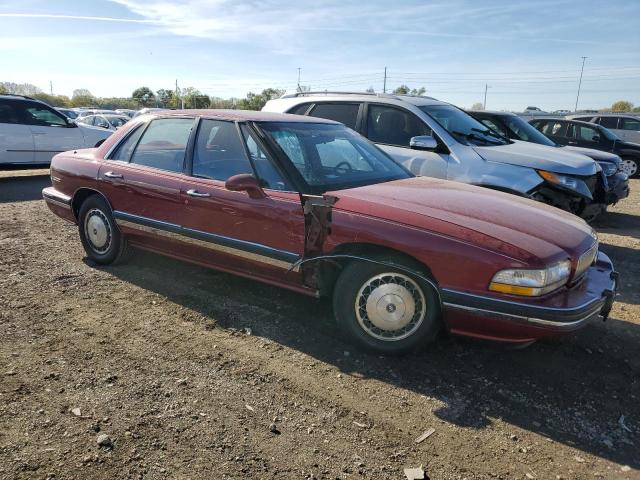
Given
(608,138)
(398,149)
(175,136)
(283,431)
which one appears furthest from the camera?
(608,138)

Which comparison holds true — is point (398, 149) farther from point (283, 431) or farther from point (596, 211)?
point (283, 431)

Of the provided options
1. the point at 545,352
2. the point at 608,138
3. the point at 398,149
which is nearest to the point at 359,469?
the point at 545,352

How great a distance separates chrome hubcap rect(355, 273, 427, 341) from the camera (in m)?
3.31

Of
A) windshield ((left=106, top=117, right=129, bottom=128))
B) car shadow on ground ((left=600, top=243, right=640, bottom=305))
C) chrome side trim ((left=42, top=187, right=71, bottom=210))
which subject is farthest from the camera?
windshield ((left=106, top=117, right=129, bottom=128))

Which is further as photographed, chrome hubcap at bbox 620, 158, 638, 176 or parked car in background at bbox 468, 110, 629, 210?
chrome hubcap at bbox 620, 158, 638, 176

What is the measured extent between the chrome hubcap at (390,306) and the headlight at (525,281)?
19.8 inches

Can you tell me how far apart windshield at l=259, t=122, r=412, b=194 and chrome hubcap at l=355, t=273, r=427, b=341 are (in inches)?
33.3

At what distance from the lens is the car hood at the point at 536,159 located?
6.12m

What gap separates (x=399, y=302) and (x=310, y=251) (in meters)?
0.73

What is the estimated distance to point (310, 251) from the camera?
360 centimetres

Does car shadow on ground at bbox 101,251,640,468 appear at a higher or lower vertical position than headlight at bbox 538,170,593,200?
lower

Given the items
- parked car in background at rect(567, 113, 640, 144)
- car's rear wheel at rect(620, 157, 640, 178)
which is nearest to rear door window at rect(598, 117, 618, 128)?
parked car in background at rect(567, 113, 640, 144)

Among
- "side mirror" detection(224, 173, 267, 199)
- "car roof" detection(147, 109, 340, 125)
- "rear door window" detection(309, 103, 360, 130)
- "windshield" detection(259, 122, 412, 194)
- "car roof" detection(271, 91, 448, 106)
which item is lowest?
"side mirror" detection(224, 173, 267, 199)

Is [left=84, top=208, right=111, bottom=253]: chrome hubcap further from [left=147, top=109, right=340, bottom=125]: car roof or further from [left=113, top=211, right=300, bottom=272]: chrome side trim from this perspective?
[left=147, top=109, right=340, bottom=125]: car roof
